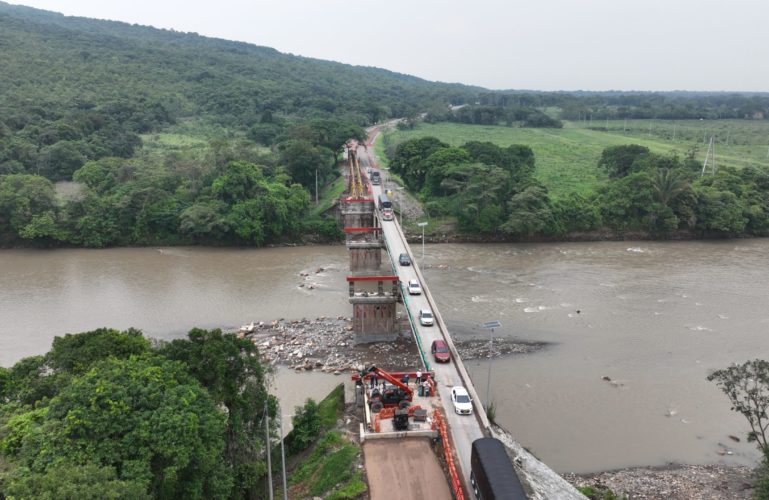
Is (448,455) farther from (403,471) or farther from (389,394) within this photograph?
(389,394)

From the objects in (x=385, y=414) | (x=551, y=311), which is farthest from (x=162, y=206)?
(x=385, y=414)

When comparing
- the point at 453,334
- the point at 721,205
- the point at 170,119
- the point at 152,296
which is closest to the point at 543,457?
the point at 453,334

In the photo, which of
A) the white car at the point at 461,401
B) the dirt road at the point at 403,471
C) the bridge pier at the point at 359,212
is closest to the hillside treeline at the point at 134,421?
the dirt road at the point at 403,471

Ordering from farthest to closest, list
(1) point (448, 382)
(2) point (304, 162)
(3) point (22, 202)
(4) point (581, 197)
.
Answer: (2) point (304, 162)
(4) point (581, 197)
(3) point (22, 202)
(1) point (448, 382)

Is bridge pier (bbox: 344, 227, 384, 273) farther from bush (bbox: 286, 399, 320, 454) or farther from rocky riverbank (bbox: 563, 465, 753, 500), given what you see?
rocky riverbank (bbox: 563, 465, 753, 500)

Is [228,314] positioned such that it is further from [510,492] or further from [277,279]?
[510,492]
